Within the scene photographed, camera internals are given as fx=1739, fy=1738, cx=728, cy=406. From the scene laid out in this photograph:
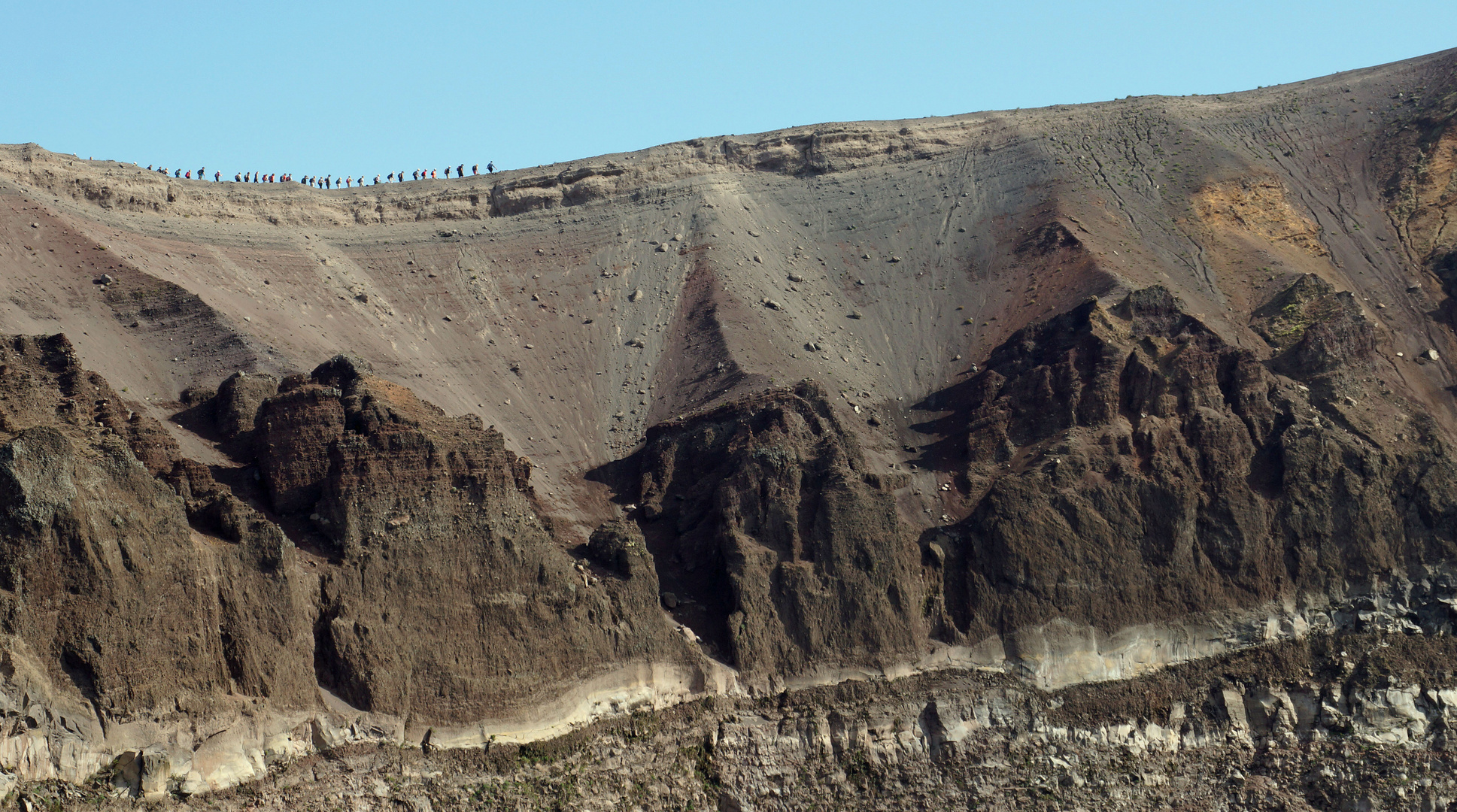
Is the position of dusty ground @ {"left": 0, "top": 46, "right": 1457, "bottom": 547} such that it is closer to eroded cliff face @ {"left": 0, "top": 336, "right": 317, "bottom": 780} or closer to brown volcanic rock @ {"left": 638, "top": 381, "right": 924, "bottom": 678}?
brown volcanic rock @ {"left": 638, "top": 381, "right": 924, "bottom": 678}

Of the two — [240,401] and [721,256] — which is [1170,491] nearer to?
[721,256]

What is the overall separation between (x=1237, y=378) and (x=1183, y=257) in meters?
15.5

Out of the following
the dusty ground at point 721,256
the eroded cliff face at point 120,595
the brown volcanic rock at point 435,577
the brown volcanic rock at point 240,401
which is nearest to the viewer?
the eroded cliff face at point 120,595

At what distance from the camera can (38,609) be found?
43312 mm

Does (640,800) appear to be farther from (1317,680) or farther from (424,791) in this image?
(1317,680)

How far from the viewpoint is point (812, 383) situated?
68.4 meters

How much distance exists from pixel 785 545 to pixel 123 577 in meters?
23.5

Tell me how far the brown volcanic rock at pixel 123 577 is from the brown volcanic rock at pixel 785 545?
15754 mm

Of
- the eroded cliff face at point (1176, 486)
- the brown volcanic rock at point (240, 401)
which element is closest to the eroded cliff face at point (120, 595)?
the brown volcanic rock at point (240, 401)

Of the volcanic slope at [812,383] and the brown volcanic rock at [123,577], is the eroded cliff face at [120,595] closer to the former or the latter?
the brown volcanic rock at [123,577]

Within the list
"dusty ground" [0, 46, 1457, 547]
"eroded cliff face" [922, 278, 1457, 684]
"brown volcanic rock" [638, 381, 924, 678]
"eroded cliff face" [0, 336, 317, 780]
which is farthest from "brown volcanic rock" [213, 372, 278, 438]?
"eroded cliff face" [922, 278, 1457, 684]

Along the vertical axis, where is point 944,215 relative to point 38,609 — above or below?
above

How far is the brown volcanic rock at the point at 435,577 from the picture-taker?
50.7 m

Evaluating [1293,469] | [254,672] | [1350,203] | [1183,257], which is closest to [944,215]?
[1183,257]
